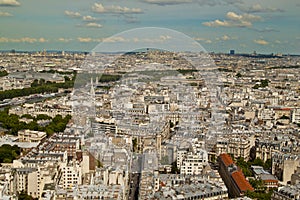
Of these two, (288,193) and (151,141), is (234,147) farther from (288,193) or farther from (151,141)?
(288,193)

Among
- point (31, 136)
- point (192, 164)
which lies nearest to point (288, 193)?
point (192, 164)

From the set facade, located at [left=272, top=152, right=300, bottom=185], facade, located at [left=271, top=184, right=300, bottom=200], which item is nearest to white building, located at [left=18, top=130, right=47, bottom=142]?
facade, located at [left=272, top=152, right=300, bottom=185]

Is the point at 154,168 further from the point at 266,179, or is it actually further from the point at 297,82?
the point at 297,82

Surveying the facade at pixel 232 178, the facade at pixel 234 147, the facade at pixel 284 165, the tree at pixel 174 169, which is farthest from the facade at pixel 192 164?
the facade at pixel 234 147

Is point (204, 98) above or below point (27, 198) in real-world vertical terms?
above

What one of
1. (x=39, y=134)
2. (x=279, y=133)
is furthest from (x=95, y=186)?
(x=279, y=133)

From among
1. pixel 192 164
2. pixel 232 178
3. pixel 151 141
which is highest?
pixel 151 141

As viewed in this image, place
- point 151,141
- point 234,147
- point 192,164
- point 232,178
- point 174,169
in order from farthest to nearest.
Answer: point 234,147 < point 151,141 < point 174,169 < point 192,164 < point 232,178

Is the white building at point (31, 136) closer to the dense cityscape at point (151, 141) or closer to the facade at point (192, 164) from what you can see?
the dense cityscape at point (151, 141)
